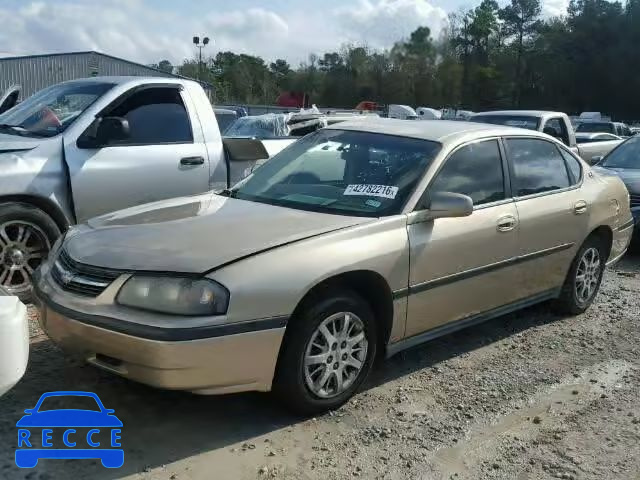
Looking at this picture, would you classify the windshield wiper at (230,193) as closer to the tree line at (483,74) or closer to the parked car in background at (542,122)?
the parked car in background at (542,122)

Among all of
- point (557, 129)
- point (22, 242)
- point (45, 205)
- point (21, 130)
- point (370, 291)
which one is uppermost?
point (21, 130)

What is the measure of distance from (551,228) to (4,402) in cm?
384

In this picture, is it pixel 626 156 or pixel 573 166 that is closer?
pixel 573 166

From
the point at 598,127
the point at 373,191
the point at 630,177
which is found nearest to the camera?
the point at 373,191

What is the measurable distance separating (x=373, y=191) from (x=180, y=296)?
152cm

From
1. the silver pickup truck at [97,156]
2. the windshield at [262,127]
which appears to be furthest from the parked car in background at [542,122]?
the silver pickup truck at [97,156]

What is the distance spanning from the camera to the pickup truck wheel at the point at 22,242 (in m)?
5.21

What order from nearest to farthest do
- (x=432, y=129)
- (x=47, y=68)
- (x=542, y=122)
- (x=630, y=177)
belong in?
(x=432, y=129) < (x=630, y=177) < (x=542, y=122) < (x=47, y=68)

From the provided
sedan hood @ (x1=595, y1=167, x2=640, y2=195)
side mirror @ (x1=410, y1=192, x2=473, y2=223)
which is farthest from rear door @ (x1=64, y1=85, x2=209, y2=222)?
sedan hood @ (x1=595, y1=167, x2=640, y2=195)

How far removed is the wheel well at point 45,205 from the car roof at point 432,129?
2.26m

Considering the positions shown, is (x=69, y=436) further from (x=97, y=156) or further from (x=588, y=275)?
(x=588, y=275)

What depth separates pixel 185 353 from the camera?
10.4ft

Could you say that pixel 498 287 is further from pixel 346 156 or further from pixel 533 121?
pixel 533 121

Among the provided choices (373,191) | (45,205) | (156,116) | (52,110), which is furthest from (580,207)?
(52,110)
